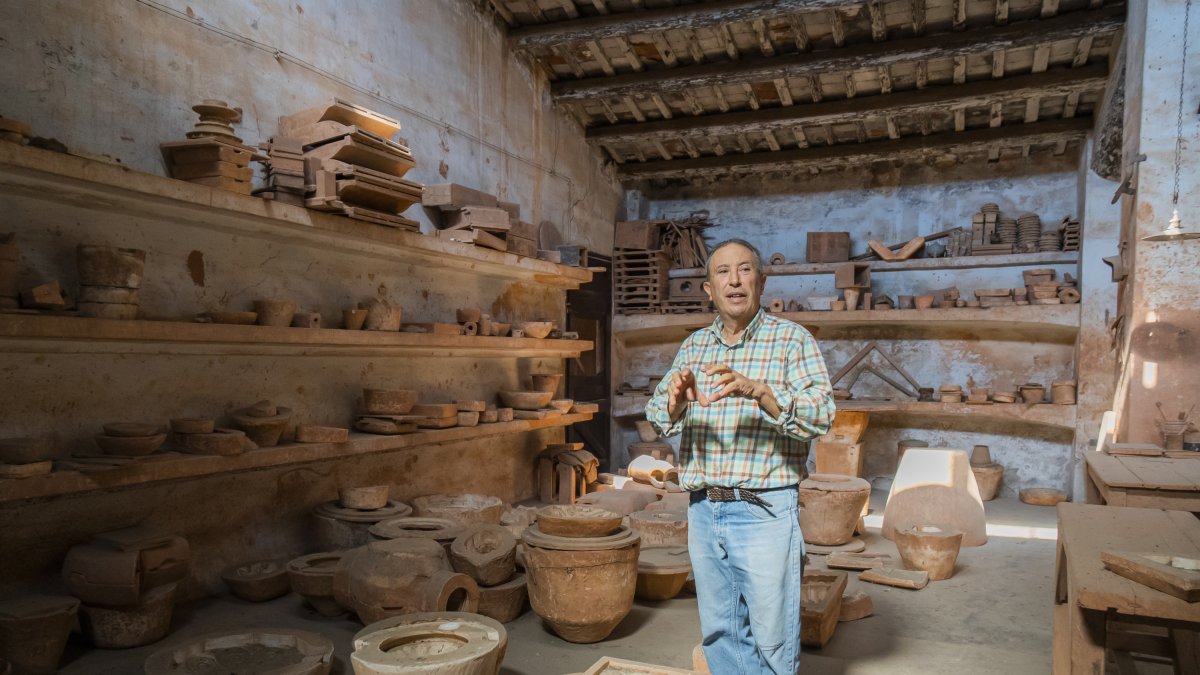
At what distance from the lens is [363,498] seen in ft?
18.9

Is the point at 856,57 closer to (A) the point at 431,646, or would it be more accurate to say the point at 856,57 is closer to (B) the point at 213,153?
(B) the point at 213,153

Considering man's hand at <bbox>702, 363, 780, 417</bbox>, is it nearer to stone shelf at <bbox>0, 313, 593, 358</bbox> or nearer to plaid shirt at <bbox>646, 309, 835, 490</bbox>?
plaid shirt at <bbox>646, 309, 835, 490</bbox>

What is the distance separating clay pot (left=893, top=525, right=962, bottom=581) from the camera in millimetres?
5941

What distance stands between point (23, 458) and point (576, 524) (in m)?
2.80

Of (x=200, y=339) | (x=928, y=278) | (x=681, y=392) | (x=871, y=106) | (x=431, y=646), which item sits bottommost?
(x=431, y=646)

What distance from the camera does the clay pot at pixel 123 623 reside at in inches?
162

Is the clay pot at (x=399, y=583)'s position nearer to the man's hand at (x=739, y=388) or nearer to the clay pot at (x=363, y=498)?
the clay pot at (x=363, y=498)

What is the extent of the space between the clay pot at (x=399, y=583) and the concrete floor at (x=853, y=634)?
30 cm

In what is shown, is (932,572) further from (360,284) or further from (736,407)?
(360,284)

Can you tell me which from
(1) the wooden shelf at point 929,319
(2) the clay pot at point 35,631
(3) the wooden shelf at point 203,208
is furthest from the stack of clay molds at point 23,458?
(1) the wooden shelf at point 929,319

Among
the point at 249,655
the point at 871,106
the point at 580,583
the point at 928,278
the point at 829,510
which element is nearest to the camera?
the point at 249,655

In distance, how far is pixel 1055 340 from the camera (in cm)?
1008

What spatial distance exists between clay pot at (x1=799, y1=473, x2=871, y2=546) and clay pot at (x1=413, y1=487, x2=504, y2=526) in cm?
269

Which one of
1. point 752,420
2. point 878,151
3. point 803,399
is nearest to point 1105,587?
point 803,399
